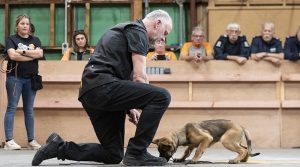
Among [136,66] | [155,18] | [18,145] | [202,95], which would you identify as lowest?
[18,145]

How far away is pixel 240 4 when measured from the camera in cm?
1149

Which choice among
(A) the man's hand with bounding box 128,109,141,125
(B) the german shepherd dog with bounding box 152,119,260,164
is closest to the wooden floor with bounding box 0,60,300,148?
(B) the german shepherd dog with bounding box 152,119,260,164

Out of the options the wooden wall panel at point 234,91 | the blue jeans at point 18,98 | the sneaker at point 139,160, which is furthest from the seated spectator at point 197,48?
the sneaker at point 139,160

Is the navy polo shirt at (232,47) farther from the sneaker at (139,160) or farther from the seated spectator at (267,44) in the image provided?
the sneaker at (139,160)

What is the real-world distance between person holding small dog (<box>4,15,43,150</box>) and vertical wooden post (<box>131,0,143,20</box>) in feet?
13.6

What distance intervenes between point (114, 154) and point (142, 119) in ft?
1.78

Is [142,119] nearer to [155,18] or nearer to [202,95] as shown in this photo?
[155,18]

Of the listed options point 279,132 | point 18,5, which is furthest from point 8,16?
point 279,132

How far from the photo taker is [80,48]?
8.58 meters

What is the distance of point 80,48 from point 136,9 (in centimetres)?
360

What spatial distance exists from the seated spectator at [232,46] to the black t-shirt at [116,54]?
12.4 feet

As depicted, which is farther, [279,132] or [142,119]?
[279,132]

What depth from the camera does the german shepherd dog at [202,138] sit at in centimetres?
547

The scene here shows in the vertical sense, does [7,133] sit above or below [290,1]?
below
